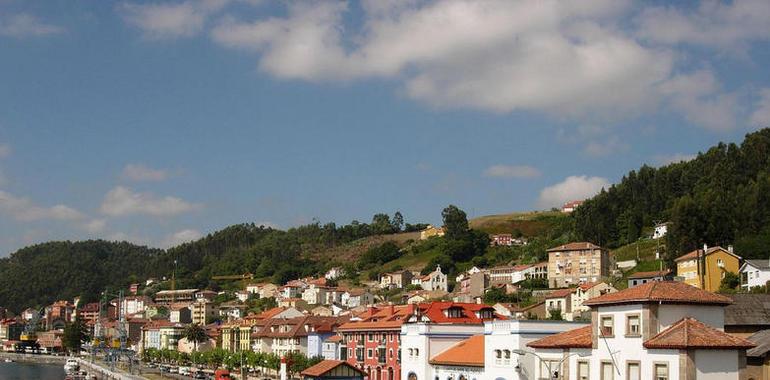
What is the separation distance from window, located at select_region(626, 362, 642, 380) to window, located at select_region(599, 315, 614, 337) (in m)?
1.90

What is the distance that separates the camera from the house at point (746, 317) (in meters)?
53.8

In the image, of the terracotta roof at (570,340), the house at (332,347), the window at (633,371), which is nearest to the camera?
the window at (633,371)

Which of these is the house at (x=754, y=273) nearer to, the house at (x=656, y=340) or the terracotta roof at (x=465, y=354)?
the terracotta roof at (x=465, y=354)

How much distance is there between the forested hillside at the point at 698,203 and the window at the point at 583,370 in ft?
261

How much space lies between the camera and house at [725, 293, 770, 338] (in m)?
53.8

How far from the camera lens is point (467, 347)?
6919cm

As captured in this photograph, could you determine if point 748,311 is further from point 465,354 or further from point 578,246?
point 578,246

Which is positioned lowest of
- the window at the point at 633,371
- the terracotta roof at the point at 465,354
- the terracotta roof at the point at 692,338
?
the terracotta roof at the point at 465,354

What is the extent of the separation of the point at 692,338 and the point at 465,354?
2981cm

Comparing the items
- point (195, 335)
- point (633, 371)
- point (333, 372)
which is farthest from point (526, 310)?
point (633, 371)

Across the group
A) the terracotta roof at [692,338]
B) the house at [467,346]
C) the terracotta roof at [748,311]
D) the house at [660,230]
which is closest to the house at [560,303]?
the house at [660,230]

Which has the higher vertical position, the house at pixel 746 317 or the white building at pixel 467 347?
the house at pixel 746 317

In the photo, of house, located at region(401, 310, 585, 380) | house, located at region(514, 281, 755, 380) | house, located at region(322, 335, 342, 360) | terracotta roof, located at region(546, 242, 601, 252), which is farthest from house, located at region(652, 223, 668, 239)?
house, located at region(514, 281, 755, 380)

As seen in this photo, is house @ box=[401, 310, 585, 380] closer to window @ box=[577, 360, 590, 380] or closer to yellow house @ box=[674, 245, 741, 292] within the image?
window @ box=[577, 360, 590, 380]
